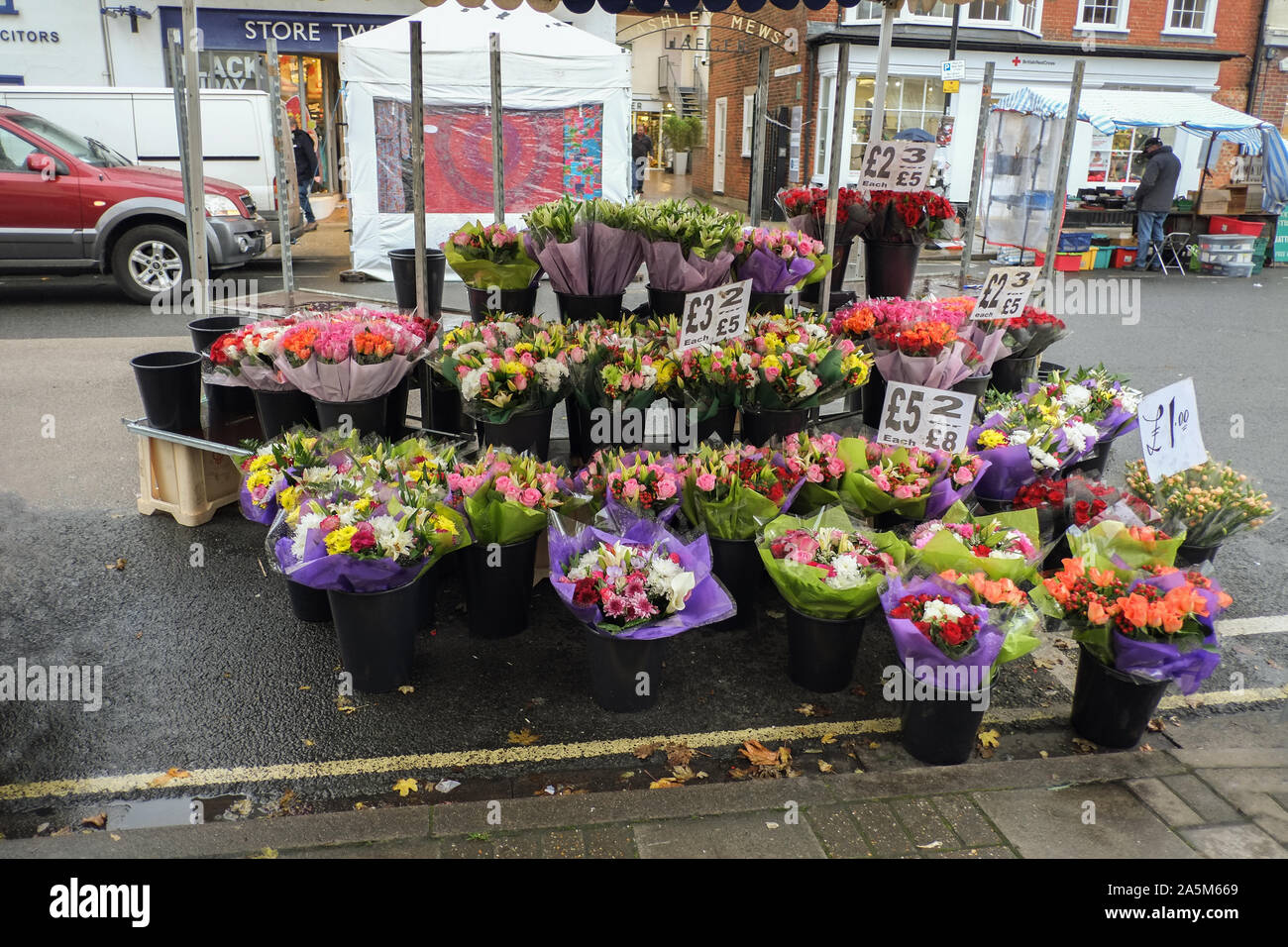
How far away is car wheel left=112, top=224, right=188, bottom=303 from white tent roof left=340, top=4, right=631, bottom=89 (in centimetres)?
273

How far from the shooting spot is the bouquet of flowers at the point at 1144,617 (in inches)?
125

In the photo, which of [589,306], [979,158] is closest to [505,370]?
[589,306]

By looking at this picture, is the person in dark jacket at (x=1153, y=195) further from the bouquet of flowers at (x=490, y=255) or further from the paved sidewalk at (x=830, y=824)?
the paved sidewalk at (x=830, y=824)

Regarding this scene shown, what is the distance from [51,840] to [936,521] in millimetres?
3175

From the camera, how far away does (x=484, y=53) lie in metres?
11.4

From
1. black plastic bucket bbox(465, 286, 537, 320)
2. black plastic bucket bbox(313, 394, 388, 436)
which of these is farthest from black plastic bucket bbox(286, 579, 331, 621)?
black plastic bucket bbox(465, 286, 537, 320)

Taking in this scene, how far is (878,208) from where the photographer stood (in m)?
6.02

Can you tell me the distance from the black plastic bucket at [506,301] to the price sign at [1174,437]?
313 centimetres

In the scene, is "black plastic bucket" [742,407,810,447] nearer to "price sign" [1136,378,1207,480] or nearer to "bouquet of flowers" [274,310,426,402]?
"price sign" [1136,378,1207,480]

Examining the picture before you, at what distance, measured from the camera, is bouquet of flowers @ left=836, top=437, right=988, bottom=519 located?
399 centimetres

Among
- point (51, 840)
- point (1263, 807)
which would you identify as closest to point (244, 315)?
point (51, 840)

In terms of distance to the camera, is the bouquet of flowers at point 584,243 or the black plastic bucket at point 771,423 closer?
the black plastic bucket at point 771,423

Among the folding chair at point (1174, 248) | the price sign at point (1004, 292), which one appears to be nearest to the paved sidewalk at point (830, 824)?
the price sign at point (1004, 292)
